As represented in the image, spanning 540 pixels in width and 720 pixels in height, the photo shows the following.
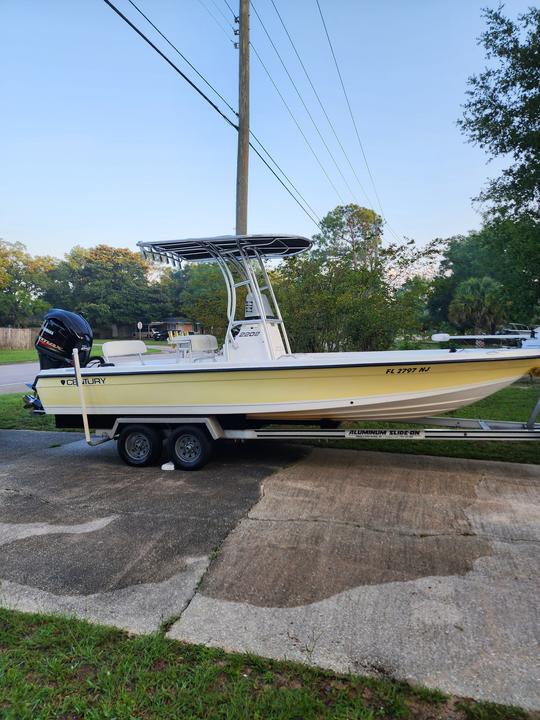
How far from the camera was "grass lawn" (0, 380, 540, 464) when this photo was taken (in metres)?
5.85

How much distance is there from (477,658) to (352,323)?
7319 mm

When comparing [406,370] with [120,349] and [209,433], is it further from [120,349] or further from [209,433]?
[120,349]

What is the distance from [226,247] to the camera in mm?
5801

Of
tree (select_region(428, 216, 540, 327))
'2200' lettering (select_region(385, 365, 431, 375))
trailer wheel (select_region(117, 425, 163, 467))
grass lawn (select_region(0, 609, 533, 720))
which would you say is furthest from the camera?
tree (select_region(428, 216, 540, 327))

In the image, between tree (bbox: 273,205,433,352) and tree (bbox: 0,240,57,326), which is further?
tree (bbox: 0,240,57,326)

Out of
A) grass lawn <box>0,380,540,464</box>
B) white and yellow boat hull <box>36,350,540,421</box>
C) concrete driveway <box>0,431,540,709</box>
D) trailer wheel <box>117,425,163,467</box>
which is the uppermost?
white and yellow boat hull <box>36,350,540,421</box>

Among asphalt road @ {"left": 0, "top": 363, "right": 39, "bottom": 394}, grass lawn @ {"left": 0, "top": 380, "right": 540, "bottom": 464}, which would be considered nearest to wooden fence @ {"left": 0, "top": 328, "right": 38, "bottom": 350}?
asphalt road @ {"left": 0, "top": 363, "right": 39, "bottom": 394}

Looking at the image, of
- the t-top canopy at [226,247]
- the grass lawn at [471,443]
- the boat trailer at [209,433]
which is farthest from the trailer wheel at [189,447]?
the t-top canopy at [226,247]

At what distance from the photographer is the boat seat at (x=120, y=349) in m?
5.80

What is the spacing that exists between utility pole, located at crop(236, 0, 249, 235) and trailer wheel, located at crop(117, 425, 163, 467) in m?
4.68

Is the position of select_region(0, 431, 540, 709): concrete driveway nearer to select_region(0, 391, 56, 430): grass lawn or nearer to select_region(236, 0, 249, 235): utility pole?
select_region(0, 391, 56, 430): grass lawn

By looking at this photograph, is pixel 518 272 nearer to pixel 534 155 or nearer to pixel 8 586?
pixel 534 155

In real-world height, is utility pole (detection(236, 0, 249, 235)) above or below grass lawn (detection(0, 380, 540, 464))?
above

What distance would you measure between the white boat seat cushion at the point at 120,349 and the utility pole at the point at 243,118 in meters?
3.74
